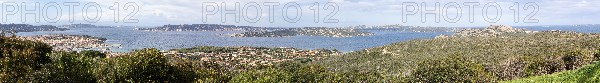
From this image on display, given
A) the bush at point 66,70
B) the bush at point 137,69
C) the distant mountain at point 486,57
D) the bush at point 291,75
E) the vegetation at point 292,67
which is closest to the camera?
the bush at point 66,70

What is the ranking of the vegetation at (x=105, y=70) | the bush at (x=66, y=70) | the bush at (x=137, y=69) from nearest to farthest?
the bush at (x=66, y=70), the vegetation at (x=105, y=70), the bush at (x=137, y=69)

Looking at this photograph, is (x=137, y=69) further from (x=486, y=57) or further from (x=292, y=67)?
(x=486, y=57)

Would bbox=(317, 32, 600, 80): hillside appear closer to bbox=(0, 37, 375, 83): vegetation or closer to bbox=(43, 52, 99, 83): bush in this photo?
bbox=(0, 37, 375, 83): vegetation

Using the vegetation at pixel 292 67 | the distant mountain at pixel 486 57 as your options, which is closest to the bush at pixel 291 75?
the vegetation at pixel 292 67

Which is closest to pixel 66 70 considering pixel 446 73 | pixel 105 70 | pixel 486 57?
pixel 105 70

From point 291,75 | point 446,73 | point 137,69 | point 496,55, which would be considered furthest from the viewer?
point 496,55

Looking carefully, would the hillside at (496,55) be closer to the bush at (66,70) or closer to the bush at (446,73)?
the bush at (446,73)

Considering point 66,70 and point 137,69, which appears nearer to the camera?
point 66,70

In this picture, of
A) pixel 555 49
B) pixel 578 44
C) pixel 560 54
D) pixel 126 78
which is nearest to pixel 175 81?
→ pixel 126 78
